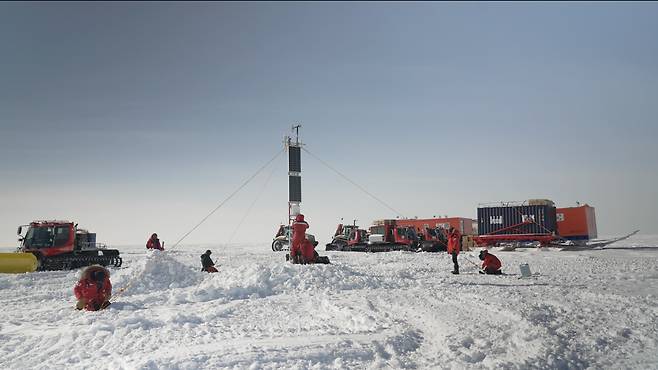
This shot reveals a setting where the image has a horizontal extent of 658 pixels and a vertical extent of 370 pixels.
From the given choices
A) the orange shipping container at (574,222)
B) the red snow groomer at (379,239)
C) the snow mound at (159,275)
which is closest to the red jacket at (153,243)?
the snow mound at (159,275)

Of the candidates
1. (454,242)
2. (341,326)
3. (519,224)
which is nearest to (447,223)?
(519,224)

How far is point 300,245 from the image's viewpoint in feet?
48.2

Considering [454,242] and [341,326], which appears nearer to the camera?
[341,326]

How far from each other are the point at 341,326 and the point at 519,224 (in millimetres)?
24714

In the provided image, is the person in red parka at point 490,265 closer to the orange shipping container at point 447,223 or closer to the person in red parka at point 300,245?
the person in red parka at point 300,245

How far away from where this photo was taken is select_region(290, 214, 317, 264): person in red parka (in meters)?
14.5

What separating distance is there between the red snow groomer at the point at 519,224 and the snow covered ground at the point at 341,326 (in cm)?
1657

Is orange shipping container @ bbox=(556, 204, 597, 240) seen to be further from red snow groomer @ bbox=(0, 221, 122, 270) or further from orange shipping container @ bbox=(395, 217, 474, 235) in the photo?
red snow groomer @ bbox=(0, 221, 122, 270)

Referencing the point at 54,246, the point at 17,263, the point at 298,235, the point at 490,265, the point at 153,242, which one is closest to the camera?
the point at 490,265

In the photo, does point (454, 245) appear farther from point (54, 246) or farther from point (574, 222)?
point (574, 222)

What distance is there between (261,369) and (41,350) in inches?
135

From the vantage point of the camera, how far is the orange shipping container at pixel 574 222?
95.5 feet

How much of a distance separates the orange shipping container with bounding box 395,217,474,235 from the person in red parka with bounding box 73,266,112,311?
29246 millimetres

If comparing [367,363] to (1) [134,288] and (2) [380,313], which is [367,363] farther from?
(1) [134,288]
